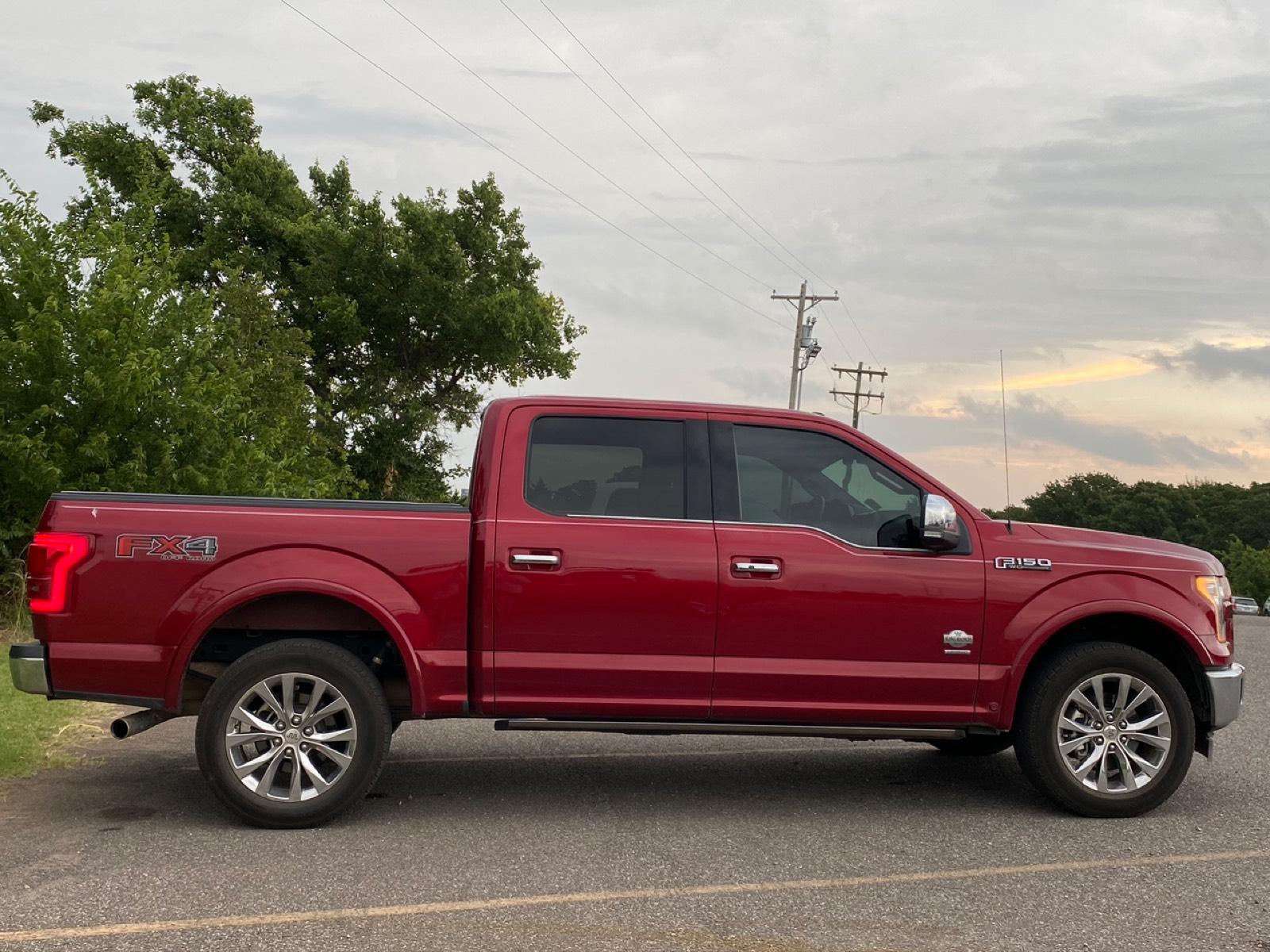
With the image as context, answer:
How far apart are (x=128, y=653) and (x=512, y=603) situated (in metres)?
1.79

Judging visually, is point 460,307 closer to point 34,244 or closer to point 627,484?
point 34,244

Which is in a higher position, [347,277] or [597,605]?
[347,277]

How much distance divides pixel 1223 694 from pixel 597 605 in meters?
3.27

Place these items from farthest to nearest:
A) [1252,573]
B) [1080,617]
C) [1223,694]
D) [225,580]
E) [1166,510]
A: [1166,510] < [1252,573] < [1223,694] < [1080,617] < [225,580]

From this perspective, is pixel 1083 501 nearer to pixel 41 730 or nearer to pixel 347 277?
pixel 347 277

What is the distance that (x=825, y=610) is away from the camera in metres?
6.58

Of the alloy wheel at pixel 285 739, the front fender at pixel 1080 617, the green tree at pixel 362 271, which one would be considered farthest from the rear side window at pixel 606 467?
the green tree at pixel 362 271

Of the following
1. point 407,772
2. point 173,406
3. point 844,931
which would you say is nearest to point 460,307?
point 173,406

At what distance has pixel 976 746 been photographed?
8.32 m

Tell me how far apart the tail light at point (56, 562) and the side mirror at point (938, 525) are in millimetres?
3935

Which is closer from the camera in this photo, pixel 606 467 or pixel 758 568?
pixel 758 568

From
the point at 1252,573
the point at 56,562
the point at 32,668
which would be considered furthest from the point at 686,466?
the point at 1252,573

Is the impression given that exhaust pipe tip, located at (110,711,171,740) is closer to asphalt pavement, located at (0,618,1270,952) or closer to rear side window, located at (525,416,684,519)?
asphalt pavement, located at (0,618,1270,952)

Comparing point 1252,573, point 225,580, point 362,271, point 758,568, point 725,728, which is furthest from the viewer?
point 1252,573
